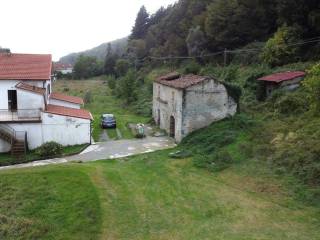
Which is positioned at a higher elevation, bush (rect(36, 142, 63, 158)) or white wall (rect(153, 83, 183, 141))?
white wall (rect(153, 83, 183, 141))

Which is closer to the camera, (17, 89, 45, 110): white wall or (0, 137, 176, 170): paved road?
(0, 137, 176, 170): paved road

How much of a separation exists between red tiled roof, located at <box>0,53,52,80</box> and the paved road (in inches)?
304

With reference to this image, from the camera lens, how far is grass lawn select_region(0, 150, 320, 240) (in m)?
17.2

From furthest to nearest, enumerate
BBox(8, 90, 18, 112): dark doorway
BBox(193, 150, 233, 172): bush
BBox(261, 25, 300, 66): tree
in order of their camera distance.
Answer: BBox(261, 25, 300, 66): tree, BBox(8, 90, 18, 112): dark doorway, BBox(193, 150, 233, 172): bush

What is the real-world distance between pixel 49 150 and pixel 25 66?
9613mm

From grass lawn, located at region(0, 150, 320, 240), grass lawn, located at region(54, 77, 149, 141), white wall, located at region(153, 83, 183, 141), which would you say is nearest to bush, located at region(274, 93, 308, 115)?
white wall, located at region(153, 83, 183, 141)

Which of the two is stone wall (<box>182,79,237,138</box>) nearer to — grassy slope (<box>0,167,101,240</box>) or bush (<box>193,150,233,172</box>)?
bush (<box>193,150,233,172</box>)

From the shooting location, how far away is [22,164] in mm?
27688

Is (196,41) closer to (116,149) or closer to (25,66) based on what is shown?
(25,66)

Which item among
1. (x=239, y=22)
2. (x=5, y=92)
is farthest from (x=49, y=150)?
(x=239, y=22)

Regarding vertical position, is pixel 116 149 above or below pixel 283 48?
below

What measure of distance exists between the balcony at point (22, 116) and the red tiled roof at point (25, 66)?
2.85 meters

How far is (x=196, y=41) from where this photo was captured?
69.5m

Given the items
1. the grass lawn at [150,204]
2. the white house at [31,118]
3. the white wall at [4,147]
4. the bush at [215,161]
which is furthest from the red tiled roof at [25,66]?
the bush at [215,161]
